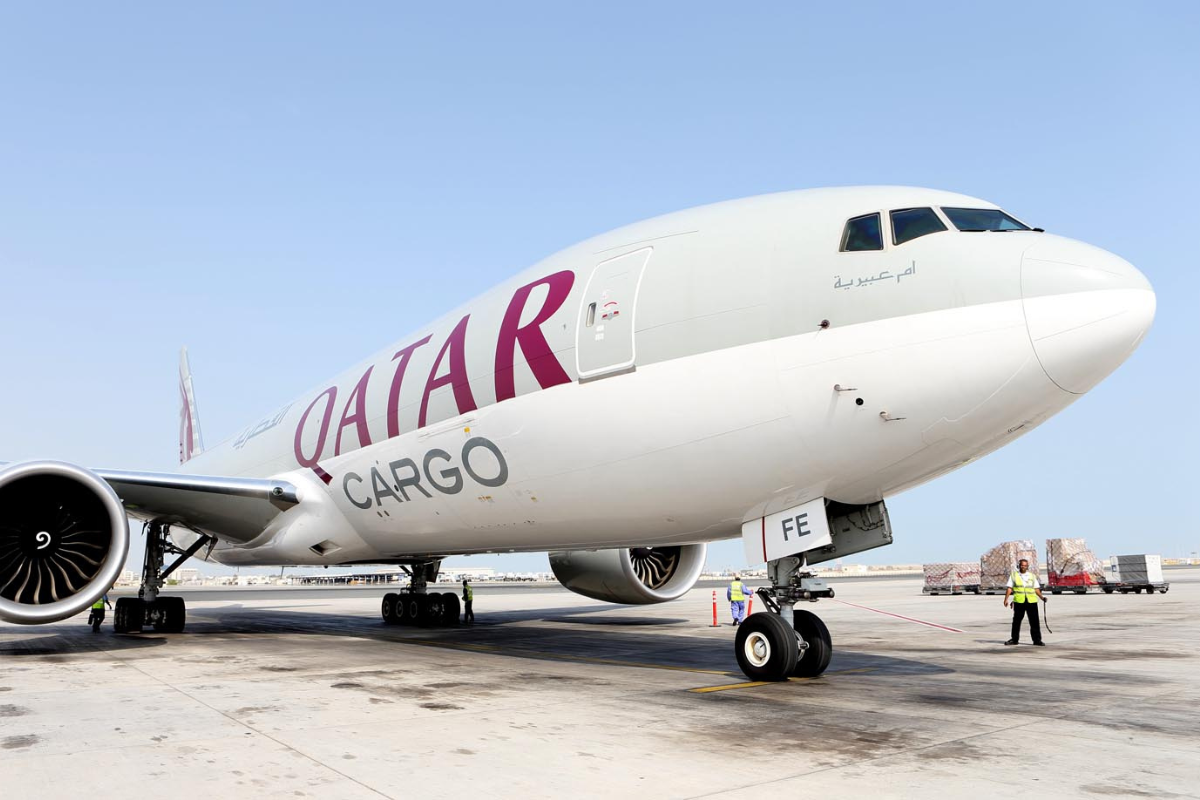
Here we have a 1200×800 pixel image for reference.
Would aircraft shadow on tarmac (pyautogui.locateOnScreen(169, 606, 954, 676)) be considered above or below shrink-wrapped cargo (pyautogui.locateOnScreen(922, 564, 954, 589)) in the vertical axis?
above

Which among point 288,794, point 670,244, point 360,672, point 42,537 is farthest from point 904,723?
point 42,537

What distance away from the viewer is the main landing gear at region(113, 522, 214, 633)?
50.1 ft

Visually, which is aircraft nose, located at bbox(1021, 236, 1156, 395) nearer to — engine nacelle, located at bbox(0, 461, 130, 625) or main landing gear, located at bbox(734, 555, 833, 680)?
main landing gear, located at bbox(734, 555, 833, 680)

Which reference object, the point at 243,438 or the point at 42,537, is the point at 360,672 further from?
the point at 243,438

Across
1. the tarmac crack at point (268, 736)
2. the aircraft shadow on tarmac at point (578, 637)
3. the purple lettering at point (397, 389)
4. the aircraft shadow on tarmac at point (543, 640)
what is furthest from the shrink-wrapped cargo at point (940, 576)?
the tarmac crack at point (268, 736)

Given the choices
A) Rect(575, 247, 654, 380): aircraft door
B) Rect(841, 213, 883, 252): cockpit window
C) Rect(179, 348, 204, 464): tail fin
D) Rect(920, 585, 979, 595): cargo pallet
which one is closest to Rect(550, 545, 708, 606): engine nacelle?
Rect(575, 247, 654, 380): aircraft door

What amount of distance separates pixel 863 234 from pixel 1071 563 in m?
31.1

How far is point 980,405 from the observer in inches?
262

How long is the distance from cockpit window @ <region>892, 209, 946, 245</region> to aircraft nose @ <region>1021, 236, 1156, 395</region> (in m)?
0.80

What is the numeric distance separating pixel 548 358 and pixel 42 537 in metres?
7.77

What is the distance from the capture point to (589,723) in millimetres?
6219

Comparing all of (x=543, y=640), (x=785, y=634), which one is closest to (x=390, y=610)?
(x=543, y=640)

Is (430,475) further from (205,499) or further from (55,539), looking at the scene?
(55,539)

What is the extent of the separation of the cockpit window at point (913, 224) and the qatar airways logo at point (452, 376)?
3280 millimetres
